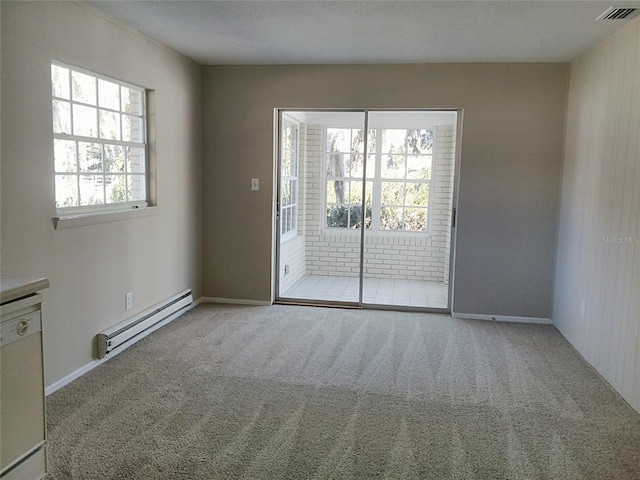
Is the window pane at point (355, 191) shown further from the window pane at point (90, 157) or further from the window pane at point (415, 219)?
the window pane at point (90, 157)

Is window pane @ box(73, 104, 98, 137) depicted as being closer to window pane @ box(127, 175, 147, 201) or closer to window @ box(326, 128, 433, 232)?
window pane @ box(127, 175, 147, 201)

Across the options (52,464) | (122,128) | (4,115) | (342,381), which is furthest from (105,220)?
(342,381)

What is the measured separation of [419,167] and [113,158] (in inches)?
162

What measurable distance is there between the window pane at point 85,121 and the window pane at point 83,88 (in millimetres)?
53

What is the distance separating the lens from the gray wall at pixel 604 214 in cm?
320

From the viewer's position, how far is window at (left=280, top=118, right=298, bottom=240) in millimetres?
6023

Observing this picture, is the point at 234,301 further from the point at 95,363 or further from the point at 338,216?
the point at 338,216

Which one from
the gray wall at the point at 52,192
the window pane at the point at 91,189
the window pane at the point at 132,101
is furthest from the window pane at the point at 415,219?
the window pane at the point at 91,189

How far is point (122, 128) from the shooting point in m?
3.94

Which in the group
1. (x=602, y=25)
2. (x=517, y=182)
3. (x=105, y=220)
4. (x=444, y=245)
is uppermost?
(x=602, y=25)

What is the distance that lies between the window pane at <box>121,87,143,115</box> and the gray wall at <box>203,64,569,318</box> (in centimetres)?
108

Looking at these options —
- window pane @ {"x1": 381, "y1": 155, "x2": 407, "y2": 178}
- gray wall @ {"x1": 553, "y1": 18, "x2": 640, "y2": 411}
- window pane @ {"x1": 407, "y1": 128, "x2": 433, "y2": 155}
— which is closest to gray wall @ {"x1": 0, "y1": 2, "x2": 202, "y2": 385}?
window pane @ {"x1": 381, "y1": 155, "x2": 407, "y2": 178}

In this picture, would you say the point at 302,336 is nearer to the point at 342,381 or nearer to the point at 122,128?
the point at 342,381

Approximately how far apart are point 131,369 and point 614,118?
12.1 feet
